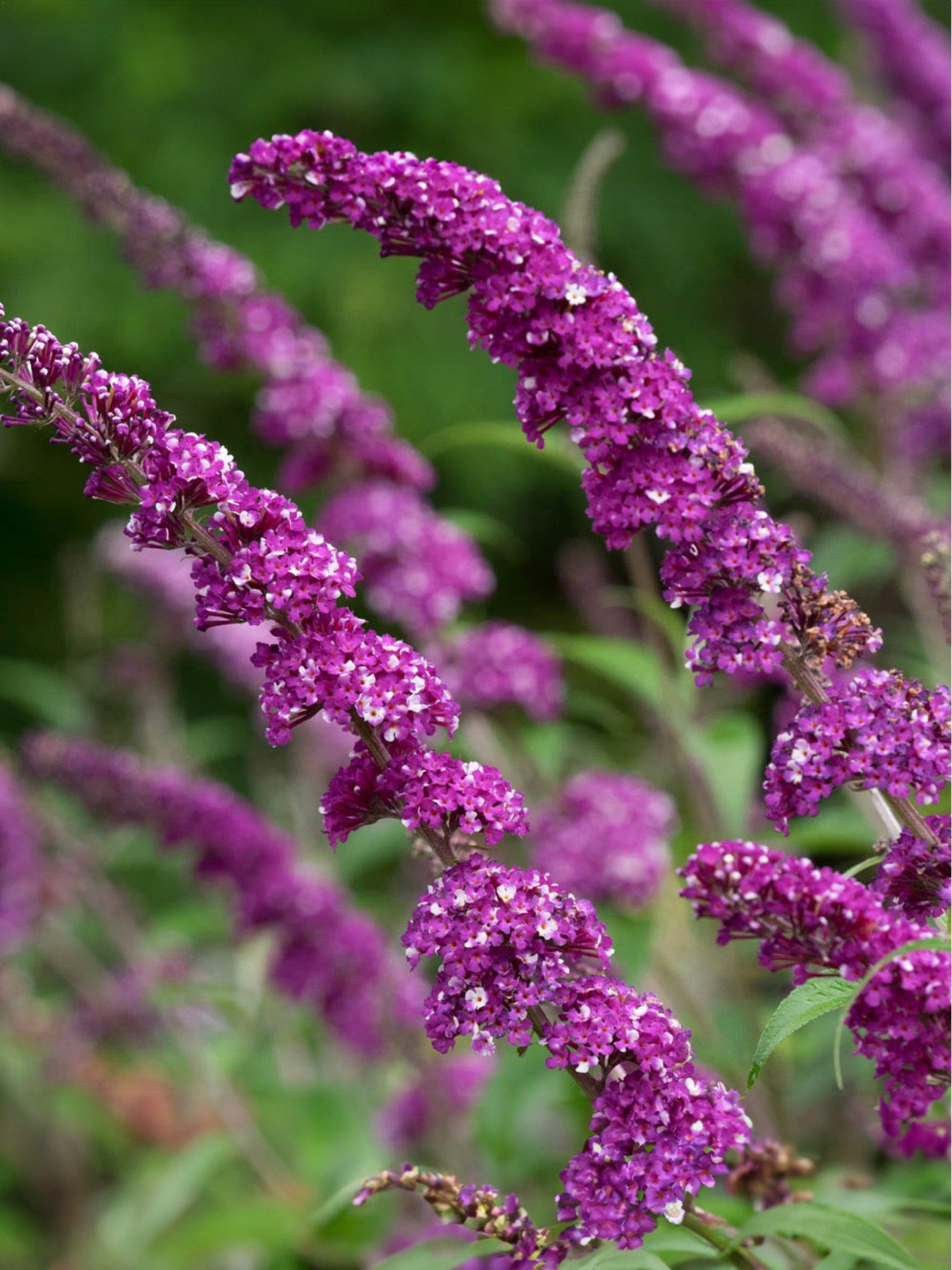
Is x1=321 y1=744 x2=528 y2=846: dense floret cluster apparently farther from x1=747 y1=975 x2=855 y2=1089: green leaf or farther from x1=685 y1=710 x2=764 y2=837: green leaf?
x1=685 y1=710 x2=764 y2=837: green leaf

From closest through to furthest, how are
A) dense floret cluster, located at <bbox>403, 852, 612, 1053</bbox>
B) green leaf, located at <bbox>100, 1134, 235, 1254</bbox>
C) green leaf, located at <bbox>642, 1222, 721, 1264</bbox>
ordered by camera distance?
dense floret cluster, located at <bbox>403, 852, 612, 1053</bbox> → green leaf, located at <bbox>642, 1222, 721, 1264</bbox> → green leaf, located at <bbox>100, 1134, 235, 1254</bbox>

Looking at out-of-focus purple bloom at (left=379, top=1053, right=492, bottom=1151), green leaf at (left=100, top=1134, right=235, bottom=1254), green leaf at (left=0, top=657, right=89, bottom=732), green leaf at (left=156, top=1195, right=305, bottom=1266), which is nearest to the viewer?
out-of-focus purple bloom at (left=379, top=1053, right=492, bottom=1151)

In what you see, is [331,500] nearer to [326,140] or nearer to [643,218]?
[326,140]

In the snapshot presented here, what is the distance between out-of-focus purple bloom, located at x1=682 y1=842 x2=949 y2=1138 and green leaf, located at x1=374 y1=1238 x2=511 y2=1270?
1.35ft

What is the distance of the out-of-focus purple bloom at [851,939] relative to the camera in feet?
3.71

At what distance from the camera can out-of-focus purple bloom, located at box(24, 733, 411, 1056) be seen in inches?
96.5

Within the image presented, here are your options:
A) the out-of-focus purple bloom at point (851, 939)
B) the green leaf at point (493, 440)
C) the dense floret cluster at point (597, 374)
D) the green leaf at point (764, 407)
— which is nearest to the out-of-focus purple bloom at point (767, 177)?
the green leaf at point (764, 407)

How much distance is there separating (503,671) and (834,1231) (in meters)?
1.29

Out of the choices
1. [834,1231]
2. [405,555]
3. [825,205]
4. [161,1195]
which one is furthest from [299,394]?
[161,1195]

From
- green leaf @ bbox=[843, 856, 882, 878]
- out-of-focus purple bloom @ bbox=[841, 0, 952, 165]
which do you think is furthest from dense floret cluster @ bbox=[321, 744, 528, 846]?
out-of-focus purple bloom @ bbox=[841, 0, 952, 165]

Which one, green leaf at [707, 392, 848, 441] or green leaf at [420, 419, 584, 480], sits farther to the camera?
green leaf at [420, 419, 584, 480]

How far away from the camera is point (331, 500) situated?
2561 millimetres

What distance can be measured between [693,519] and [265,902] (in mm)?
1396

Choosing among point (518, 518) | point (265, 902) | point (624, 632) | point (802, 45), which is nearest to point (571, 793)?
point (265, 902)
